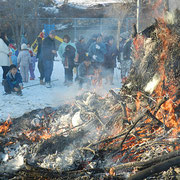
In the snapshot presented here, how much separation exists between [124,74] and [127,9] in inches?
269

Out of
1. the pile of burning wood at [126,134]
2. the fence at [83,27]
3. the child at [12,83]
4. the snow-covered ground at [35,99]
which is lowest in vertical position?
the snow-covered ground at [35,99]

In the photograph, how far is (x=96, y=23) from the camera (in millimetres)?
20422

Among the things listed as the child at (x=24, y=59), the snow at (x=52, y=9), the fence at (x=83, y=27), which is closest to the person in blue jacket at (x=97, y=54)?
the child at (x=24, y=59)

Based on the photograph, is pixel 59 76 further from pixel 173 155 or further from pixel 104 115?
pixel 173 155

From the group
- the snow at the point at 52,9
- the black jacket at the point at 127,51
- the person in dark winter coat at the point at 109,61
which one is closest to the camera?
the person in dark winter coat at the point at 109,61

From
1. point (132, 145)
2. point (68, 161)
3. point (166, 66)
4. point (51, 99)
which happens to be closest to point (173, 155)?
point (132, 145)

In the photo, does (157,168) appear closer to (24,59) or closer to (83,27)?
(24,59)

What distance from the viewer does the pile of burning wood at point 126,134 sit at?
2607mm

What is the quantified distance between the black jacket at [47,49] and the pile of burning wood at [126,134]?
15.0 feet

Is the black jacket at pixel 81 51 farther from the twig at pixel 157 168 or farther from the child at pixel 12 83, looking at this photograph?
the twig at pixel 157 168

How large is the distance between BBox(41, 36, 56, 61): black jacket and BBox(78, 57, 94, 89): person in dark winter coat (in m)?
1.33

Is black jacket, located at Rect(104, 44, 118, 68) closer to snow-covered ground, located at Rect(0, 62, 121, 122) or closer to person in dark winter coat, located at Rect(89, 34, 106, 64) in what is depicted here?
person in dark winter coat, located at Rect(89, 34, 106, 64)

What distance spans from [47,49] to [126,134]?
6.69 meters

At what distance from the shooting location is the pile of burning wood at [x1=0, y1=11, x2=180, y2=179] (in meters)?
2.61
